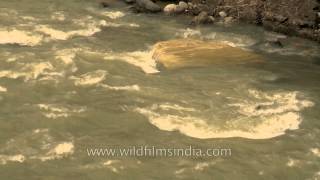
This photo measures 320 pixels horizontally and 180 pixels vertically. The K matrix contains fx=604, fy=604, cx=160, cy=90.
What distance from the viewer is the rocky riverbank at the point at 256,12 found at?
16266mm

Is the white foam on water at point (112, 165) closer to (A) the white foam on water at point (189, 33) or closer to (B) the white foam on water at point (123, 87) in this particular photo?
(B) the white foam on water at point (123, 87)

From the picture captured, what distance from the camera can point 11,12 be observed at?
16531 millimetres

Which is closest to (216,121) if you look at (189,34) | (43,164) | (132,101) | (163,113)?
(163,113)

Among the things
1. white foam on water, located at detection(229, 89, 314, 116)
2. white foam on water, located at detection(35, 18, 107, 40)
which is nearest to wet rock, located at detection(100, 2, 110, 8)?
white foam on water, located at detection(35, 18, 107, 40)

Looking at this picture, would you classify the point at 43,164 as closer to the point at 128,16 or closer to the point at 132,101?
the point at 132,101

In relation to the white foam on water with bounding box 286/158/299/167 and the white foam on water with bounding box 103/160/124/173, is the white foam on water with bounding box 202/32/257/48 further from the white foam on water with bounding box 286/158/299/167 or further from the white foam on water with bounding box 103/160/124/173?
the white foam on water with bounding box 103/160/124/173

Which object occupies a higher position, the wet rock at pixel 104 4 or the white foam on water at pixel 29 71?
the wet rock at pixel 104 4

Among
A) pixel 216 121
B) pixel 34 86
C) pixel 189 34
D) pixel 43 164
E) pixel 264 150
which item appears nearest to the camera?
pixel 43 164

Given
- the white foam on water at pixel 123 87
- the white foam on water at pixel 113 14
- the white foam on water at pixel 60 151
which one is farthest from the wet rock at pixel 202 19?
the white foam on water at pixel 60 151

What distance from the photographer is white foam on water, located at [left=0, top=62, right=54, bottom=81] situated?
12.7 meters

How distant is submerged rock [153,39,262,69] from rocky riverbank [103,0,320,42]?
5.96ft

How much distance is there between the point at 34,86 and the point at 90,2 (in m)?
6.31

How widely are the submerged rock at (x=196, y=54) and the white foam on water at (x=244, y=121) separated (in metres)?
2.24

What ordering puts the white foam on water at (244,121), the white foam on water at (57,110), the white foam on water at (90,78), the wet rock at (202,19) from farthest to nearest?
the wet rock at (202,19) → the white foam on water at (90,78) → the white foam on water at (57,110) → the white foam on water at (244,121)
